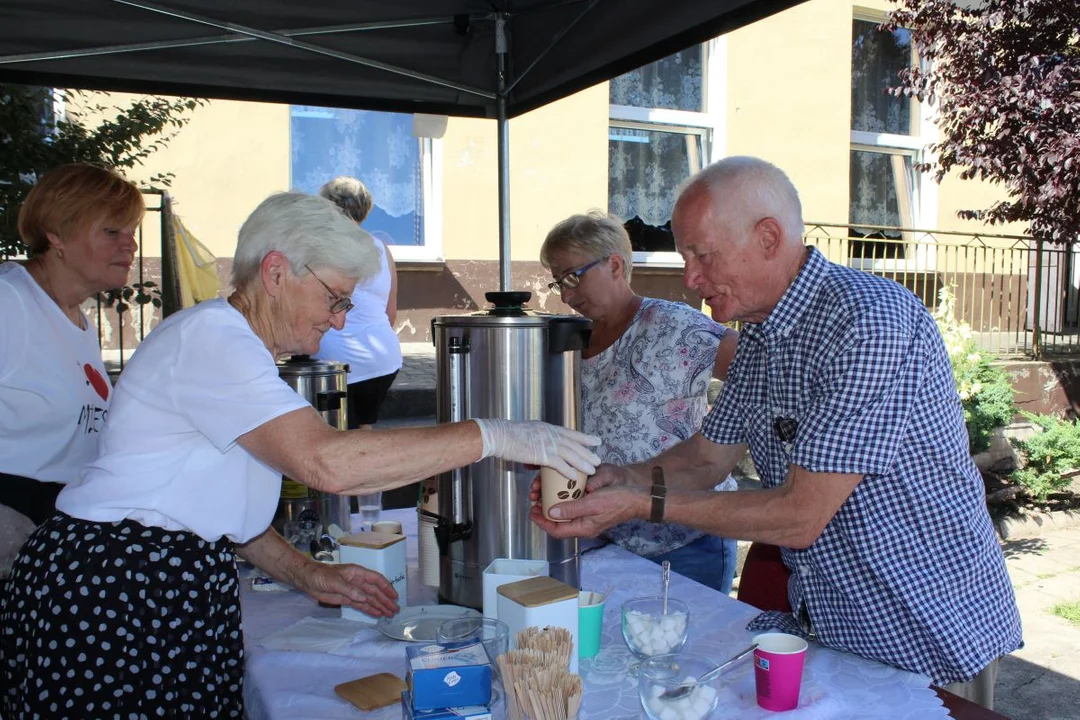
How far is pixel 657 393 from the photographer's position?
281 cm

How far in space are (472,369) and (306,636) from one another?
673 millimetres

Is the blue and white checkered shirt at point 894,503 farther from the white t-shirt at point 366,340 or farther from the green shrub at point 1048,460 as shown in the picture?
the green shrub at point 1048,460

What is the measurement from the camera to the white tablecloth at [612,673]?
4.93 ft

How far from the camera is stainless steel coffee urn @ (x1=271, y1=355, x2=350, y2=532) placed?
2535 mm

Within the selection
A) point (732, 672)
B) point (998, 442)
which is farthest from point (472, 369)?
point (998, 442)

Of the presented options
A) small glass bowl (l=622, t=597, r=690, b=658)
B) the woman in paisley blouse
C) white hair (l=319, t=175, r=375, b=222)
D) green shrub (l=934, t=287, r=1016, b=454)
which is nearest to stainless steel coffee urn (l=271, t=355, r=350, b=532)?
the woman in paisley blouse

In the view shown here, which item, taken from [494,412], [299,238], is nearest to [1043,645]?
[494,412]

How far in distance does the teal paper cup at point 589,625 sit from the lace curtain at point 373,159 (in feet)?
22.3

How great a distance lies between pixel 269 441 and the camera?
1.60m

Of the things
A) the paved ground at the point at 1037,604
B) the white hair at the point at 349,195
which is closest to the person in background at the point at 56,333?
the white hair at the point at 349,195

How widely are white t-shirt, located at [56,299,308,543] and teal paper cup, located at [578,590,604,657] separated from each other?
26.8 inches

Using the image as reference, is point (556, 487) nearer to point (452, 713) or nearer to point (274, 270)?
point (452, 713)

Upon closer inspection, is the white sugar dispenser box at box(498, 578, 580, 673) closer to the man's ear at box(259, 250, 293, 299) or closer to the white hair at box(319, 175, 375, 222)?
the man's ear at box(259, 250, 293, 299)

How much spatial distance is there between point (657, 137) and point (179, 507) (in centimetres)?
902
